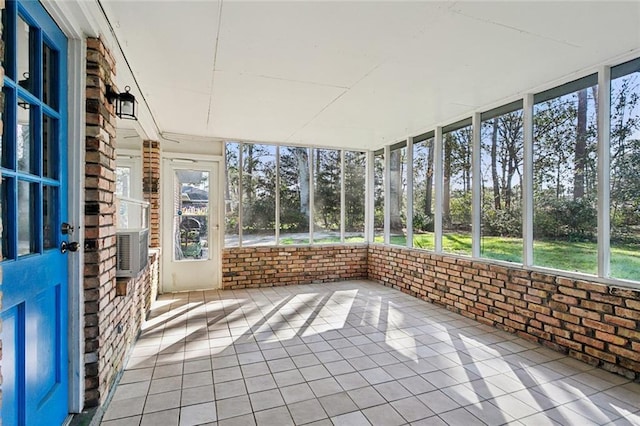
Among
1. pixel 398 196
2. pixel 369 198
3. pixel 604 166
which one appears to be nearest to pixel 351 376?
pixel 604 166

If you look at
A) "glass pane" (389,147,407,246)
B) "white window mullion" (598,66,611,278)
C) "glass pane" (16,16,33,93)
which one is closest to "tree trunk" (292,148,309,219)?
"glass pane" (389,147,407,246)

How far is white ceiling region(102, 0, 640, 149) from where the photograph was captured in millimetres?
2104

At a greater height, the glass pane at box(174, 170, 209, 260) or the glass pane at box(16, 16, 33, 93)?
the glass pane at box(16, 16, 33, 93)

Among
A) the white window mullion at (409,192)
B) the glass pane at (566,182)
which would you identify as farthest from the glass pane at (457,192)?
the glass pane at (566,182)

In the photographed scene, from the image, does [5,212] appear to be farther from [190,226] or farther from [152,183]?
[190,226]

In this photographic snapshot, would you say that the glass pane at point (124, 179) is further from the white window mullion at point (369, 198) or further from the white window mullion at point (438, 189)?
the white window mullion at point (438, 189)

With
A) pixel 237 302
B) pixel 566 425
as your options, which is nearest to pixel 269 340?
pixel 237 302

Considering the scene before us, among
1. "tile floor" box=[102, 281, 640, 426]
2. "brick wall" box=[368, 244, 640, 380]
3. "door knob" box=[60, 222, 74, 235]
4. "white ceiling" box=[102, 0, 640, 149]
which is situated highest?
"white ceiling" box=[102, 0, 640, 149]

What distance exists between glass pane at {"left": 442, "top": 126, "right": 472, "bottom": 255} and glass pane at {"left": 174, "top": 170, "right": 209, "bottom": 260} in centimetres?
358

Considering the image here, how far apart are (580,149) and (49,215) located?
13.2 ft

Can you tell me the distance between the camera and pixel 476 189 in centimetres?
413

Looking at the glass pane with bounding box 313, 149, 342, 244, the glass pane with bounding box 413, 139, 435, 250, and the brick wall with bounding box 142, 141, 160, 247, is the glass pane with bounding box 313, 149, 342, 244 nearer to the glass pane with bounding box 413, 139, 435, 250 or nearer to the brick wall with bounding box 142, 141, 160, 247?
the glass pane with bounding box 413, 139, 435, 250

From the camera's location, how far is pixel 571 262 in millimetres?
3154

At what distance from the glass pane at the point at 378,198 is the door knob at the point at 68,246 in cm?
482
